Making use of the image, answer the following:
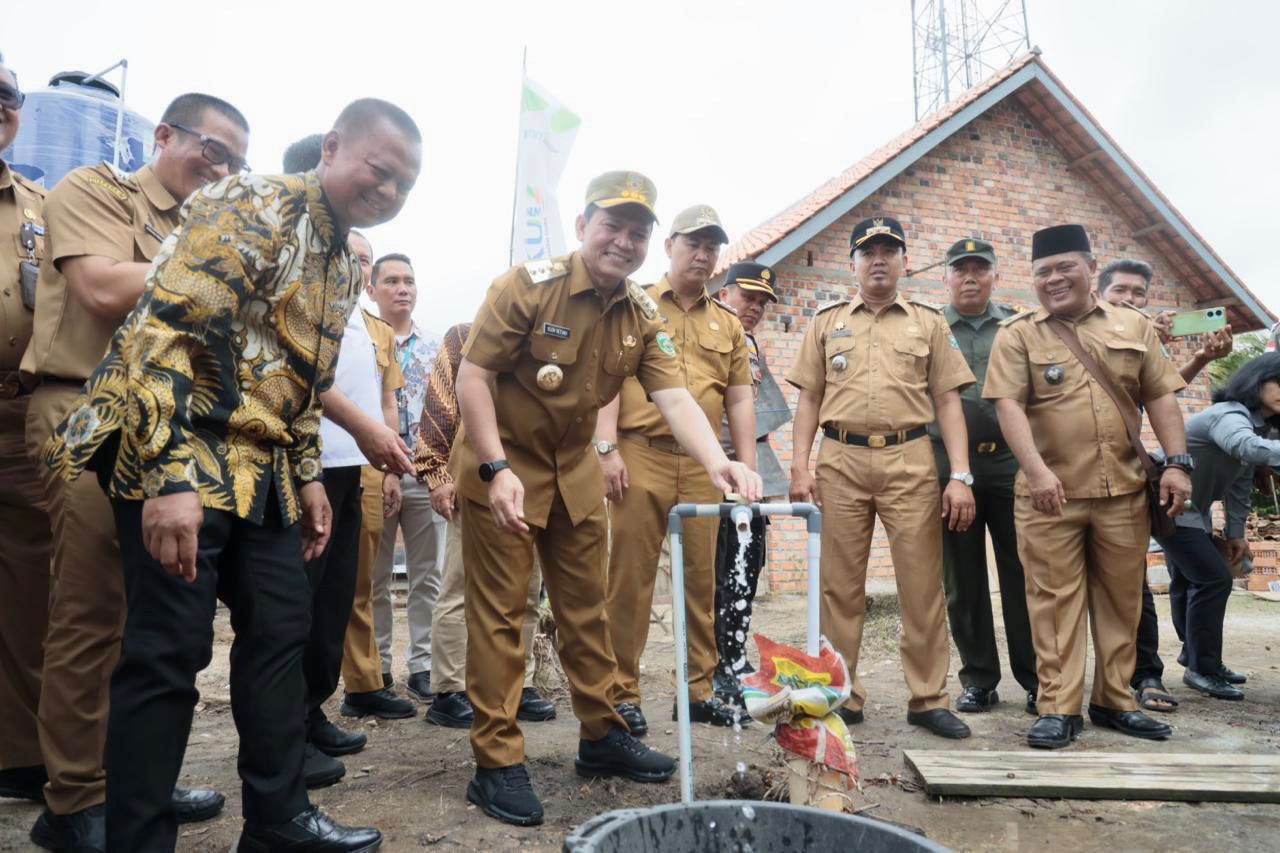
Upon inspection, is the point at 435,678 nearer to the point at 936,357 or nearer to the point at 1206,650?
the point at 936,357

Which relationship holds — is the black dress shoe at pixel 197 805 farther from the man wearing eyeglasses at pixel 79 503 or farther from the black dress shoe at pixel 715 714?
the black dress shoe at pixel 715 714

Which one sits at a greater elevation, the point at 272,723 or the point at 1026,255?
the point at 1026,255

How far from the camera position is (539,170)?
8.50 meters

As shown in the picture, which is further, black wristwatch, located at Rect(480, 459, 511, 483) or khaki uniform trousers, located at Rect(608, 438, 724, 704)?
khaki uniform trousers, located at Rect(608, 438, 724, 704)

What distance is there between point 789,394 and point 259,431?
26.8 feet

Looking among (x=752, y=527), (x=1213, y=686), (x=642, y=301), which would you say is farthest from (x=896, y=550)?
(x=1213, y=686)

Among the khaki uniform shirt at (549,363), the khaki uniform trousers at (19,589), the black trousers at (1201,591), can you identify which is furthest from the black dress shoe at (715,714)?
the black trousers at (1201,591)

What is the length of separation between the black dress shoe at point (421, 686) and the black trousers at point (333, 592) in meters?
1.14

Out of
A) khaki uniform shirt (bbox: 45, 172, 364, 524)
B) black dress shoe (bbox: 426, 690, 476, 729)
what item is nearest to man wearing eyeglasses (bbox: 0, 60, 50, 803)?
khaki uniform shirt (bbox: 45, 172, 364, 524)

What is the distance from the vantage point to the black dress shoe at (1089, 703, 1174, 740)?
379 cm

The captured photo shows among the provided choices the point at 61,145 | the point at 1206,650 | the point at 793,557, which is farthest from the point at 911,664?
the point at 61,145

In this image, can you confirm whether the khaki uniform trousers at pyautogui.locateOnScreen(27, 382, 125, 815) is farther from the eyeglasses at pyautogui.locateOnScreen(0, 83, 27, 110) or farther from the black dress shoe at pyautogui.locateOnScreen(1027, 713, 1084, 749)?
the black dress shoe at pyautogui.locateOnScreen(1027, 713, 1084, 749)

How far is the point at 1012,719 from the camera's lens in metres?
4.20

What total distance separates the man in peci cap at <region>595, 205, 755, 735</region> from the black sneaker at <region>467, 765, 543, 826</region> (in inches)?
35.5
